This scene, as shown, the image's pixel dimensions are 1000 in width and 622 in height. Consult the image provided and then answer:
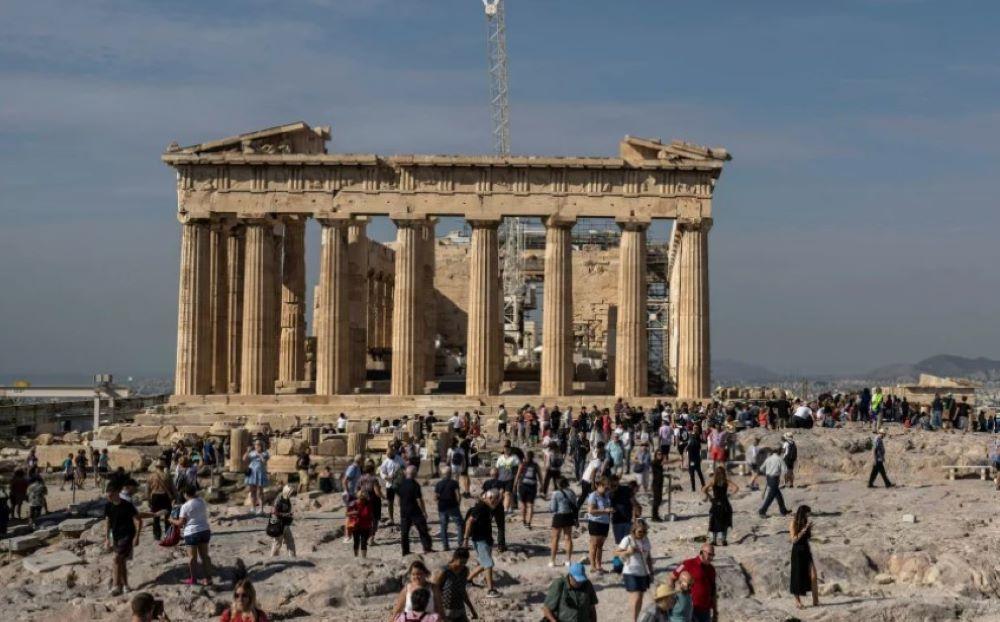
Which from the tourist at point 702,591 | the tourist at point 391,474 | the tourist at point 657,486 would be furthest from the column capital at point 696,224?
the tourist at point 702,591

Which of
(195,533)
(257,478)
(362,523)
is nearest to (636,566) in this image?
(362,523)

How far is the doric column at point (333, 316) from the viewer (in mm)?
52375

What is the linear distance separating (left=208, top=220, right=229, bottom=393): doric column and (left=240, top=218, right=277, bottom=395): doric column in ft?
4.90

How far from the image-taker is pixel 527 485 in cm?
2642

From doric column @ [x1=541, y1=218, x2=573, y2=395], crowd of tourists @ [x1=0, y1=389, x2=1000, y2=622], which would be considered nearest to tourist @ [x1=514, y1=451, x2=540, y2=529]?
crowd of tourists @ [x1=0, y1=389, x2=1000, y2=622]

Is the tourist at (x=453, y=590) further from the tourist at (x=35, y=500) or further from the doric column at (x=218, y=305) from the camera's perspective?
the doric column at (x=218, y=305)

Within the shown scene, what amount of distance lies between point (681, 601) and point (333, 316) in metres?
38.1

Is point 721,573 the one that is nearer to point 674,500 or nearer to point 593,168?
point 674,500

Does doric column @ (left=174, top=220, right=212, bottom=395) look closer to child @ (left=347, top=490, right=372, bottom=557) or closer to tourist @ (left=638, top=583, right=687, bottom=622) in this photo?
child @ (left=347, top=490, right=372, bottom=557)

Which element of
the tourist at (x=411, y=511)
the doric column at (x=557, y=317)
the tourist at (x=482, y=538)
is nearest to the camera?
the tourist at (x=482, y=538)

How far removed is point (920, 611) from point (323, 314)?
117 ft

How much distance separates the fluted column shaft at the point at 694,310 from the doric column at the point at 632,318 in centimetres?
156

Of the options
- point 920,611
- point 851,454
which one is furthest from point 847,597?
point 851,454

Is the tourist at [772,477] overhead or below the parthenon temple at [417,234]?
below
